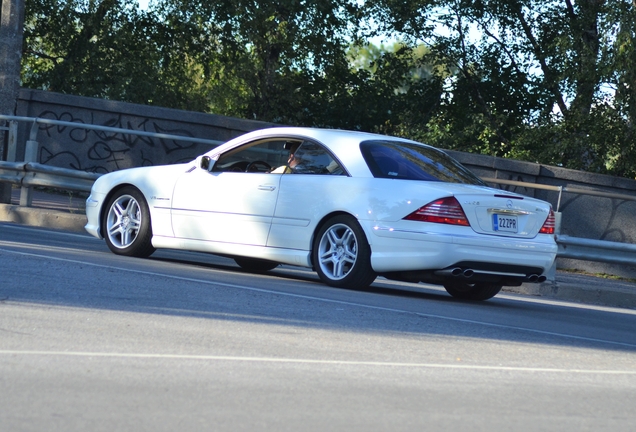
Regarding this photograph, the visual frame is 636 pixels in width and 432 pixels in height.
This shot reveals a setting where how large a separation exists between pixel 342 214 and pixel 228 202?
129cm

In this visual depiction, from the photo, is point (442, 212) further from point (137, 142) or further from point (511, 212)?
point (137, 142)

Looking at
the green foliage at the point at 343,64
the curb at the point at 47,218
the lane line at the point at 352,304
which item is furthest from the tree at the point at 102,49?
the lane line at the point at 352,304

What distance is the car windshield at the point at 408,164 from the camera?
9664mm

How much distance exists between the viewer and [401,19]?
2450 centimetres

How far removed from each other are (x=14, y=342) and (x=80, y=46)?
2217 cm

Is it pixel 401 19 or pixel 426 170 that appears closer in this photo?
pixel 426 170

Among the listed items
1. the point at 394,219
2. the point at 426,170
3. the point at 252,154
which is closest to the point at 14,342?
the point at 394,219

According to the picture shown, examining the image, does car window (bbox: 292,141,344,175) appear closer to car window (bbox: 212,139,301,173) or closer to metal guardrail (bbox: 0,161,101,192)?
car window (bbox: 212,139,301,173)

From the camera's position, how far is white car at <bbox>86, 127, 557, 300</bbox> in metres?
9.23

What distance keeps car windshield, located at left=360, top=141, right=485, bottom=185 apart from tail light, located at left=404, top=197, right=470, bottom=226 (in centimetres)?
49

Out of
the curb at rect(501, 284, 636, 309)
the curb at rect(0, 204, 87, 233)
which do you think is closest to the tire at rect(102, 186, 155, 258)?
the curb at rect(0, 204, 87, 233)

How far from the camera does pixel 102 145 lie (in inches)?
810

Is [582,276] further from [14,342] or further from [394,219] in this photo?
[14,342]

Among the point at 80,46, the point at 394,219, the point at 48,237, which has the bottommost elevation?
the point at 48,237
